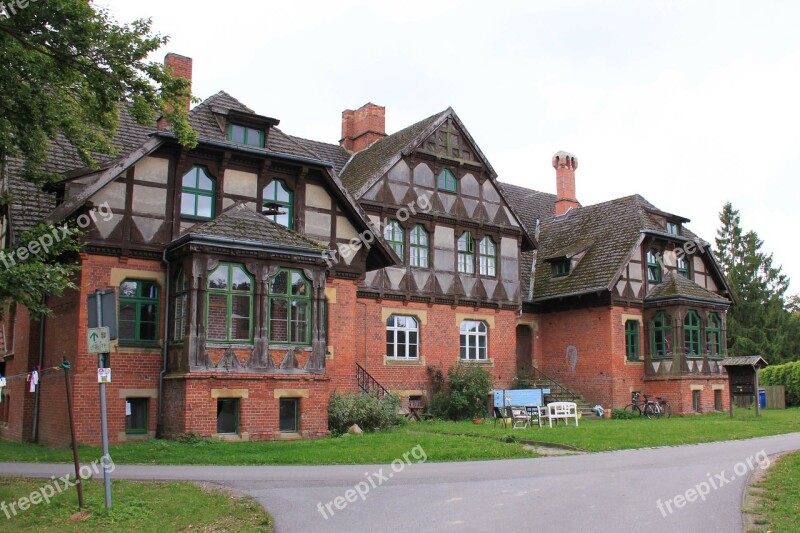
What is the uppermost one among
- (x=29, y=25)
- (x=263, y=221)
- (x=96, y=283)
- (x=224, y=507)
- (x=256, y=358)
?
(x=29, y=25)

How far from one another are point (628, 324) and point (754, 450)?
47.9 ft

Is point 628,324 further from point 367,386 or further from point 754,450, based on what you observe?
point 754,450

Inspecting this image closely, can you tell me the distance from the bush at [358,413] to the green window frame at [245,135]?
23.6 feet

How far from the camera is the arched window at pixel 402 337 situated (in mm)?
26875

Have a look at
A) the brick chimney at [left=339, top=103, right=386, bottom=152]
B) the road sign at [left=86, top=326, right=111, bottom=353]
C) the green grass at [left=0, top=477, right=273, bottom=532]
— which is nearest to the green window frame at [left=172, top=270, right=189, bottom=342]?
the green grass at [left=0, top=477, right=273, bottom=532]

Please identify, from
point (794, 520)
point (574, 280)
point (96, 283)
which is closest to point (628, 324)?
point (574, 280)

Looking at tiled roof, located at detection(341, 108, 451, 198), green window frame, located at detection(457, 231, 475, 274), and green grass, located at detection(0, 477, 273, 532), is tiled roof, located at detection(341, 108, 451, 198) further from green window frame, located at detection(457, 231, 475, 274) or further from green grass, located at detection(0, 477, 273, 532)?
green grass, located at detection(0, 477, 273, 532)

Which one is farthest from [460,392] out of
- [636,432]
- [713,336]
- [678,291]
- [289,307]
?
[713,336]

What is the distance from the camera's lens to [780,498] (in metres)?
10.7

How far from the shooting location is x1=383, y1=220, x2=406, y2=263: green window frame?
27000 millimetres

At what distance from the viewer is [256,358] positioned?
1895 cm

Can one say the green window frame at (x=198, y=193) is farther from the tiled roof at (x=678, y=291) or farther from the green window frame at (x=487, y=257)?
the tiled roof at (x=678, y=291)

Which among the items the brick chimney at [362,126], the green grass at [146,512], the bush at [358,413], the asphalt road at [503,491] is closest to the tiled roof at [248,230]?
the bush at [358,413]

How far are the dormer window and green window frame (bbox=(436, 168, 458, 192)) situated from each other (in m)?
10.4
